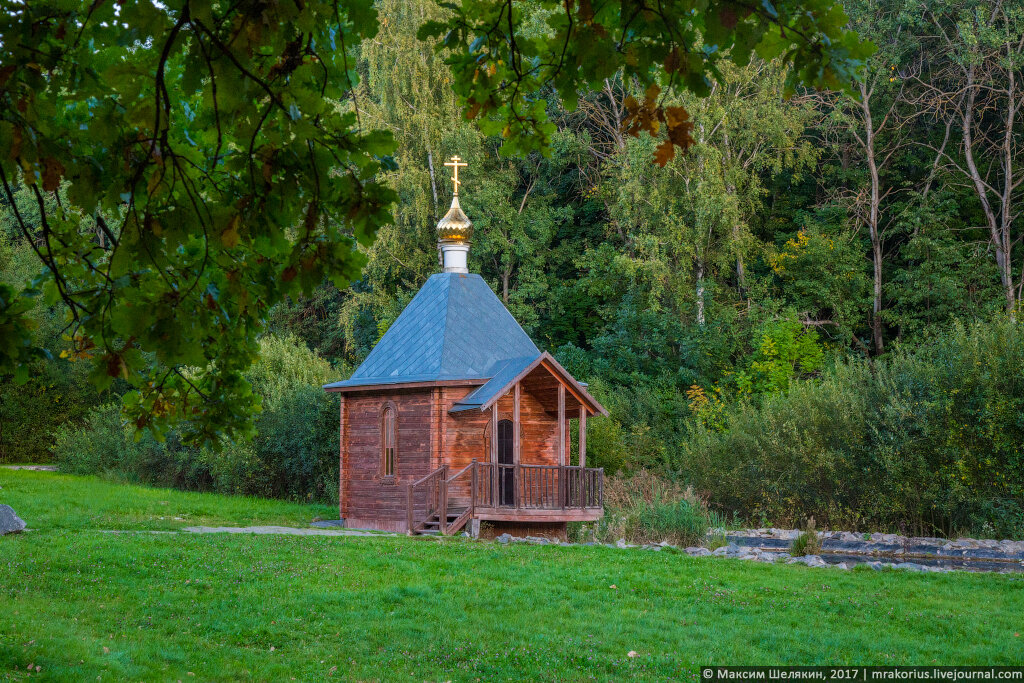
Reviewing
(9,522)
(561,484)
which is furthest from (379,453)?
(9,522)

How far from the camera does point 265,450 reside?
1029 inches

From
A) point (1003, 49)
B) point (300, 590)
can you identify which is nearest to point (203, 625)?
point (300, 590)

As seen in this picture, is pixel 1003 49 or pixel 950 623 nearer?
pixel 950 623

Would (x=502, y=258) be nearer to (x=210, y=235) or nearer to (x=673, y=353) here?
A: (x=673, y=353)

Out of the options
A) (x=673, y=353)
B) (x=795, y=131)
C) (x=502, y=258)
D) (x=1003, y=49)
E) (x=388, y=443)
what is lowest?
(x=388, y=443)

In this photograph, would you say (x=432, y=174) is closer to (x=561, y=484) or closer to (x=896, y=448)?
(x=561, y=484)

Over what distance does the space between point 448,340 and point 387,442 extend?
232 centimetres

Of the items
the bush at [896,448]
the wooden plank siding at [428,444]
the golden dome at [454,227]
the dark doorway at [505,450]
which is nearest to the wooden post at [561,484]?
the wooden plank siding at [428,444]

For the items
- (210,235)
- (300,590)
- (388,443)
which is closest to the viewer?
(210,235)

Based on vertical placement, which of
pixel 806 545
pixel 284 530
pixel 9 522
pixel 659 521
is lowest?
pixel 806 545

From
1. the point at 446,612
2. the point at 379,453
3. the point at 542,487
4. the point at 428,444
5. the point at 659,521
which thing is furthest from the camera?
the point at 379,453

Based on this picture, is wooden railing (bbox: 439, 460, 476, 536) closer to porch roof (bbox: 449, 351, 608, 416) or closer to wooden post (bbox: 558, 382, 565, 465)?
porch roof (bbox: 449, 351, 608, 416)

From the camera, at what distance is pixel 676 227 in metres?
28.3

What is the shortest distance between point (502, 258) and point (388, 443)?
1451 cm
